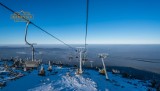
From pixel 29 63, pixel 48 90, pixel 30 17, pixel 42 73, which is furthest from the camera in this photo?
pixel 42 73

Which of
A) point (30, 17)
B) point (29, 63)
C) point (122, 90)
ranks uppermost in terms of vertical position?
point (30, 17)

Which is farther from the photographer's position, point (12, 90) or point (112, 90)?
point (112, 90)

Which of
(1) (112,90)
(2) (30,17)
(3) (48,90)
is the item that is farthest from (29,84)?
(2) (30,17)

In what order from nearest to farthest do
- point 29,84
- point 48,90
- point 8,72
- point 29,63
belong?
1. point 29,63
2. point 48,90
3. point 29,84
4. point 8,72

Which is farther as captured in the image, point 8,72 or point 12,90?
point 8,72

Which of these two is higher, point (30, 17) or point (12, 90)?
point (30, 17)

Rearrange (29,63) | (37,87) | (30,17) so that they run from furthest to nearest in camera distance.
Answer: (37,87) → (29,63) → (30,17)

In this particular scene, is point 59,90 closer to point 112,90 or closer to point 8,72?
point 112,90

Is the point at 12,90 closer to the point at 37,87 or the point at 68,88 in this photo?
the point at 37,87

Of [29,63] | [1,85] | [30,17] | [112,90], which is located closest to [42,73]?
[1,85]

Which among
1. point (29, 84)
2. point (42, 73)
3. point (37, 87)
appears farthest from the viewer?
point (42, 73)
